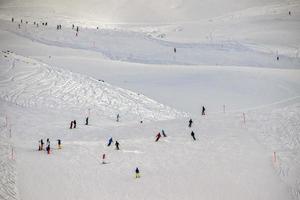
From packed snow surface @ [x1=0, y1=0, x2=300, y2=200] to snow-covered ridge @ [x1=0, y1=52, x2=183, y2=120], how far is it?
10 cm

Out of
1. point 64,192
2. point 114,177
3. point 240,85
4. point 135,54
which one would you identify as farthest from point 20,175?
point 135,54

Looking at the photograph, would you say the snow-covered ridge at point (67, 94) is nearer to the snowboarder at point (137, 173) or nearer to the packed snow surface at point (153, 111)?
the packed snow surface at point (153, 111)

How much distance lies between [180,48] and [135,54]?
23.0 feet

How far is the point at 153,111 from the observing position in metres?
36.3

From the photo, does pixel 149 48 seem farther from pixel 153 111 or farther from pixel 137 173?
pixel 137 173

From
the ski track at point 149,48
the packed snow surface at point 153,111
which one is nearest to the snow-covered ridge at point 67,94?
the packed snow surface at point 153,111

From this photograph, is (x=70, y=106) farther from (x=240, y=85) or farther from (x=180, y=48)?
(x=180, y=48)

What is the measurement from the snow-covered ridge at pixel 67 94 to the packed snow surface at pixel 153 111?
0.10 meters

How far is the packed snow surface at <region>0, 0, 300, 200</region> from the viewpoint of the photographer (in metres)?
19.8

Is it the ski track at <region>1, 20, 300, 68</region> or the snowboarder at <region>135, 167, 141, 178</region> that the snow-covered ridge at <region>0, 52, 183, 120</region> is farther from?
the snowboarder at <region>135, 167, 141, 178</region>

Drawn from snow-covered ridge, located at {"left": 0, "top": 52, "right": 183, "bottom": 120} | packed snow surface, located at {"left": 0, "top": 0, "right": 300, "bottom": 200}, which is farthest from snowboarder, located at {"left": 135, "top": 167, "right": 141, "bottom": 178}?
snow-covered ridge, located at {"left": 0, "top": 52, "right": 183, "bottom": 120}

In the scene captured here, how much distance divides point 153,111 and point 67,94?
8.15 metres

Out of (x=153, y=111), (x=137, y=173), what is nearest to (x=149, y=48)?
(x=153, y=111)

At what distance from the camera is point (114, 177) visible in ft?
66.0
